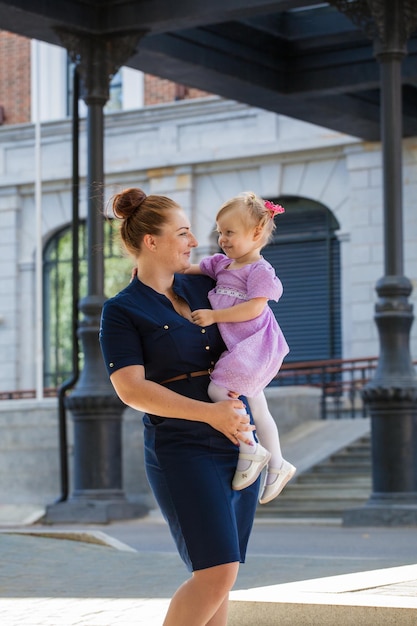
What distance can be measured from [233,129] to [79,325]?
9.87 meters

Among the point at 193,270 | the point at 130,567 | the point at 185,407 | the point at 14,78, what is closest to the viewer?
the point at 185,407

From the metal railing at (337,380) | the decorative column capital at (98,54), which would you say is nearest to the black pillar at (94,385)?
the decorative column capital at (98,54)

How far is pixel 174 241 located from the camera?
505 cm

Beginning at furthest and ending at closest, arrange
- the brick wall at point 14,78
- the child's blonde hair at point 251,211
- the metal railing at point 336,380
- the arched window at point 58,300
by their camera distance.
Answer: the brick wall at point 14,78 < the arched window at point 58,300 < the metal railing at point 336,380 < the child's blonde hair at point 251,211

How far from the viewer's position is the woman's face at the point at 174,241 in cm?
505

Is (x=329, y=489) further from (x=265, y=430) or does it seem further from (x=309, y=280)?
(x=265, y=430)

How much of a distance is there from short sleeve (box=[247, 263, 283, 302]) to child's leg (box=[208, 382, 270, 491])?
0.39 metres

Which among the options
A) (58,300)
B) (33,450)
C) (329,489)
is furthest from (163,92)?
(329,489)

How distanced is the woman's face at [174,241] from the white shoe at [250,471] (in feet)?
2.41

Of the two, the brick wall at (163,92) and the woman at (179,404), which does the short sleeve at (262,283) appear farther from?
the brick wall at (163,92)

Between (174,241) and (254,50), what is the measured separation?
13.3 meters

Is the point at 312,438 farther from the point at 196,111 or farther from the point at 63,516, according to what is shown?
the point at 196,111

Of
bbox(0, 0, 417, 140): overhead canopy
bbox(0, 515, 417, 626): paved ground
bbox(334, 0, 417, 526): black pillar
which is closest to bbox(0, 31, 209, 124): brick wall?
bbox(0, 0, 417, 140): overhead canopy

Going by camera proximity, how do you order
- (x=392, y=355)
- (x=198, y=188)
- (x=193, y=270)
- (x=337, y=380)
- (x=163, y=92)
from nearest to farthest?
(x=193, y=270)
(x=392, y=355)
(x=337, y=380)
(x=198, y=188)
(x=163, y=92)
